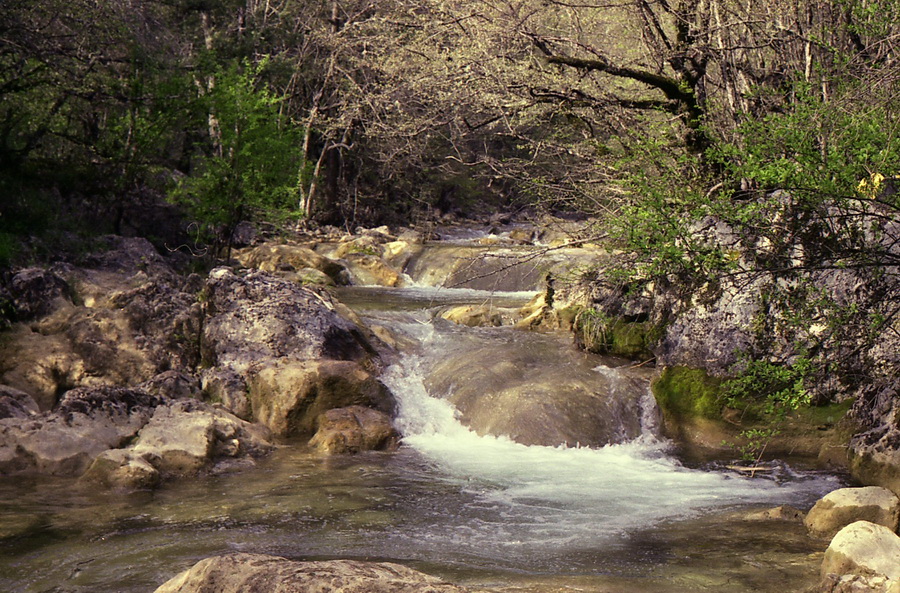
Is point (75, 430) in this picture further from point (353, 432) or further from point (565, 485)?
point (565, 485)

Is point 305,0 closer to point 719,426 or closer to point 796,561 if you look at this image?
point 719,426

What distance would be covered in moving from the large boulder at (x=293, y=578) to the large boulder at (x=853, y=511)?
472 cm

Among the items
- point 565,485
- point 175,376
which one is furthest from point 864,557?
point 175,376

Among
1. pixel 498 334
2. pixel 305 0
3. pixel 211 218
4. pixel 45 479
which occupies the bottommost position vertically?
pixel 45 479

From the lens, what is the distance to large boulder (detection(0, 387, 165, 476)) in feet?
27.3

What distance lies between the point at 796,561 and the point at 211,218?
1150 cm

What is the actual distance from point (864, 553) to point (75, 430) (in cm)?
721

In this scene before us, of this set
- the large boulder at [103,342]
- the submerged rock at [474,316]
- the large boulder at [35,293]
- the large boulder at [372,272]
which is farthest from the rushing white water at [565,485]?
the large boulder at [372,272]

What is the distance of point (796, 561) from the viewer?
6.16 m

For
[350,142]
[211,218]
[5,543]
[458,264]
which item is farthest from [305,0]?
[5,543]

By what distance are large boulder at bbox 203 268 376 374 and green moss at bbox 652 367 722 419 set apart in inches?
157

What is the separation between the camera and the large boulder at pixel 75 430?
8312 mm

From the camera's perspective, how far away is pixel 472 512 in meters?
7.50

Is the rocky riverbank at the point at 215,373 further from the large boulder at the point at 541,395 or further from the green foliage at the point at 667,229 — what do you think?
the green foliage at the point at 667,229
